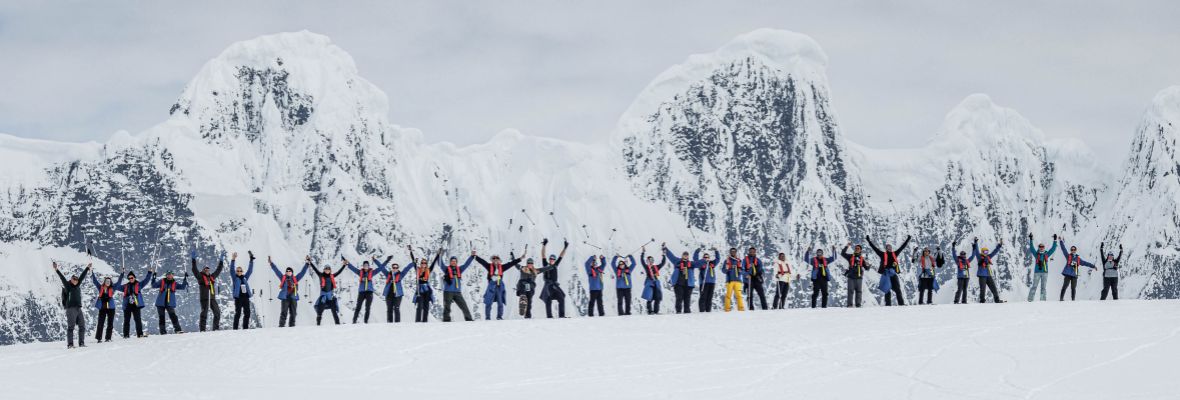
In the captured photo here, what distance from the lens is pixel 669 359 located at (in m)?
24.2

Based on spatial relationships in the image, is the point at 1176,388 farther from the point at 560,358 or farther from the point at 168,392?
the point at 168,392

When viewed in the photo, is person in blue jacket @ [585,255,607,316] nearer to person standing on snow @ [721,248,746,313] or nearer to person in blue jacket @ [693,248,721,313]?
person in blue jacket @ [693,248,721,313]

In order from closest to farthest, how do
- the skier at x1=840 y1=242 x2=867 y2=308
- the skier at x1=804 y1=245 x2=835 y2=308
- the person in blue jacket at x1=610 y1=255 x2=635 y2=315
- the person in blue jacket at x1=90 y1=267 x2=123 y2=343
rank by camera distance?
the person in blue jacket at x1=90 y1=267 x2=123 y2=343 → the person in blue jacket at x1=610 y1=255 x2=635 y2=315 → the skier at x1=840 y1=242 x2=867 y2=308 → the skier at x1=804 y1=245 x2=835 y2=308

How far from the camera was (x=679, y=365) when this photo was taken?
23.4 meters

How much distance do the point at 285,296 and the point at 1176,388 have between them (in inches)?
900

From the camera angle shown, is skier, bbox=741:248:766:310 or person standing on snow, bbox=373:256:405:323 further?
skier, bbox=741:248:766:310

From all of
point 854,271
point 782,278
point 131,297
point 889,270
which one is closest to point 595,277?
point 782,278

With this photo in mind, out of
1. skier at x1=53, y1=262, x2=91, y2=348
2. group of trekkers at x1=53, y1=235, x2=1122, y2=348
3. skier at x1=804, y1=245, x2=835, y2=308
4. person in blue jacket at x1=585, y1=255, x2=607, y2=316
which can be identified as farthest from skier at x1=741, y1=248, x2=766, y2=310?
skier at x1=53, y1=262, x2=91, y2=348

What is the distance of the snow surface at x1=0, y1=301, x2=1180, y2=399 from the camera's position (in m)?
20.5

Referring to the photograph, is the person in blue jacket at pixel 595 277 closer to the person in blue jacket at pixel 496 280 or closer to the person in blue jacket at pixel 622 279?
the person in blue jacket at pixel 622 279

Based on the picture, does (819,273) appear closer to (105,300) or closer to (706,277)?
(706,277)

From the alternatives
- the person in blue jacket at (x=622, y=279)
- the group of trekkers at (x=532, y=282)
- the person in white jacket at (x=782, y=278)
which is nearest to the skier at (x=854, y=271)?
the group of trekkers at (x=532, y=282)

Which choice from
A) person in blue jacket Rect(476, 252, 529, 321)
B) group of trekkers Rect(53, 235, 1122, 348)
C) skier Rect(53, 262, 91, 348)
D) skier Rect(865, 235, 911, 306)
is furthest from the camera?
skier Rect(865, 235, 911, 306)

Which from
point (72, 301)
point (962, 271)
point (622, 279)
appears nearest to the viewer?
point (72, 301)
